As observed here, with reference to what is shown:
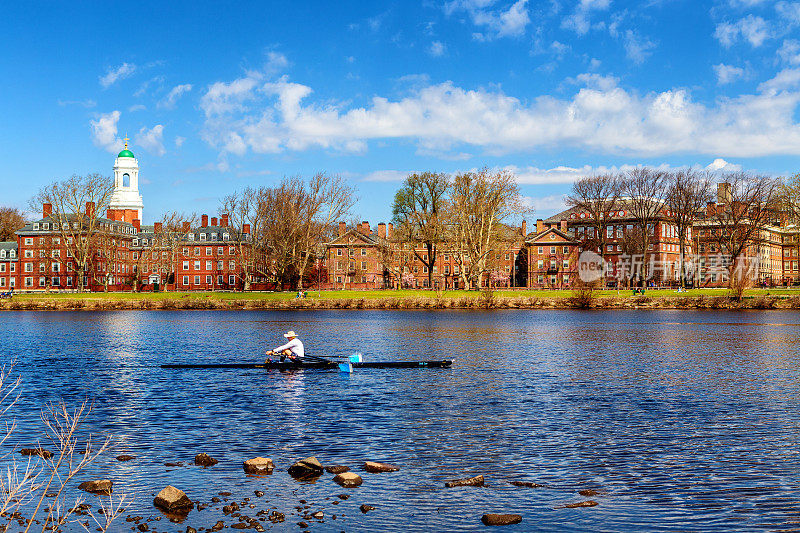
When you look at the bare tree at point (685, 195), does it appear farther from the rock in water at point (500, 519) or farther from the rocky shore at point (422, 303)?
the rock in water at point (500, 519)

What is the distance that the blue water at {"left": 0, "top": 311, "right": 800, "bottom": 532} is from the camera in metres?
14.4

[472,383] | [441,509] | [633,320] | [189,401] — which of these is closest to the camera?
[441,509]

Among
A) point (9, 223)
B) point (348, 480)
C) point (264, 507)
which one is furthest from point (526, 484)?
point (9, 223)

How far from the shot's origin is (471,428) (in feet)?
71.7

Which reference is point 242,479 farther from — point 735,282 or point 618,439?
point 735,282

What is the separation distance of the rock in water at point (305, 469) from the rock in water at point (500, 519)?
14.3ft

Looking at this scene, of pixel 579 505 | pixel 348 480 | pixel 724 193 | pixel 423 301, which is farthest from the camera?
pixel 724 193

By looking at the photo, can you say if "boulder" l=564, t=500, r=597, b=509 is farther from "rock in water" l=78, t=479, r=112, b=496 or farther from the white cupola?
the white cupola

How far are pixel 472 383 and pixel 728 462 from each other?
1442 centimetres

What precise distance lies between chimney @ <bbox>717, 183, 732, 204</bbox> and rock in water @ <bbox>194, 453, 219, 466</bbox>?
14127 centimetres

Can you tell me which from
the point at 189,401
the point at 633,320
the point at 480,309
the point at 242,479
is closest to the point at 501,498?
the point at 242,479

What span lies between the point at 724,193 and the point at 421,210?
7343cm

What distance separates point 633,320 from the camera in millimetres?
76625

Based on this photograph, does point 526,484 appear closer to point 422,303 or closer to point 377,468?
point 377,468
